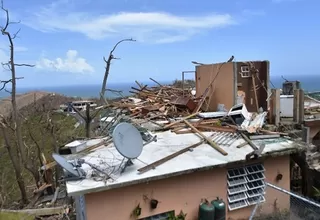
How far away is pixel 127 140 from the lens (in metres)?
7.12

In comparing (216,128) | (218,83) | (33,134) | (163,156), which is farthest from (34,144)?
(163,156)

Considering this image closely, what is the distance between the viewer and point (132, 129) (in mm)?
7344

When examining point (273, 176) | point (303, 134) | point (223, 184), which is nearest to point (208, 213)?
point (223, 184)

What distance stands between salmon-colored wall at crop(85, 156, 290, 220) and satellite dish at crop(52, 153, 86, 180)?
0.55 metres

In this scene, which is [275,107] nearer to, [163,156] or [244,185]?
[244,185]

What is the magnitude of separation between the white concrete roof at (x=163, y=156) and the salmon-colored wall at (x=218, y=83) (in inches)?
132

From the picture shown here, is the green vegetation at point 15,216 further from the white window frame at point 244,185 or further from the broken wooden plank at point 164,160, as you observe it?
the white window frame at point 244,185

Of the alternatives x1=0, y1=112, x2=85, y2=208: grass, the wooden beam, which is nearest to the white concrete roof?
the wooden beam

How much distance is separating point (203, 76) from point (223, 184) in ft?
25.7

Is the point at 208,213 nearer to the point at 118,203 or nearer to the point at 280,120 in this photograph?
the point at 118,203

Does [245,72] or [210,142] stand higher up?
[245,72]

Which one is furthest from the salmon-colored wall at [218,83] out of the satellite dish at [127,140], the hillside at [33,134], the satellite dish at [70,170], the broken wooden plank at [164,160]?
the hillside at [33,134]

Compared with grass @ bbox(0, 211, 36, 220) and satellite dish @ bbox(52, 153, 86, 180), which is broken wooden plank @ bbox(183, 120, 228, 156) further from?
grass @ bbox(0, 211, 36, 220)

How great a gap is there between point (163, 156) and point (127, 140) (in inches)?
59.8
